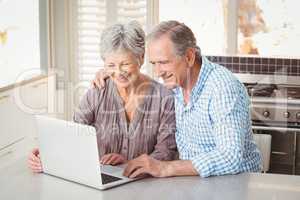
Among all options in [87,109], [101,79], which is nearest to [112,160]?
[87,109]

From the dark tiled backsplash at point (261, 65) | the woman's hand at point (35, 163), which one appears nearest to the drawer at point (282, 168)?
the dark tiled backsplash at point (261, 65)

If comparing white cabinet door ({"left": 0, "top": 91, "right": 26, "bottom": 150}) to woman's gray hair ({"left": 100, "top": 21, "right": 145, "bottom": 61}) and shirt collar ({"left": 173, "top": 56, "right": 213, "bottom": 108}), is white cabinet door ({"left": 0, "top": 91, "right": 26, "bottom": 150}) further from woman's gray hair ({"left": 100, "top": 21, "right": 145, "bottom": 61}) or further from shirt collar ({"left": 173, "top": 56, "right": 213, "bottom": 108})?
shirt collar ({"left": 173, "top": 56, "right": 213, "bottom": 108})

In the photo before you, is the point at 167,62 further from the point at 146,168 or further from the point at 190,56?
the point at 146,168

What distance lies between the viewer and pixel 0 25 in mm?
3824

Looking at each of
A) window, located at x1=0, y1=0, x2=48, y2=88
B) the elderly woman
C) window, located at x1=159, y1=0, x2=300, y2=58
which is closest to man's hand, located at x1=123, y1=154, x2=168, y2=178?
the elderly woman

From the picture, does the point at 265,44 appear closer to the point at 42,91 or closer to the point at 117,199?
the point at 42,91

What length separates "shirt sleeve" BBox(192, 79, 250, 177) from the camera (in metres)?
A: 1.73

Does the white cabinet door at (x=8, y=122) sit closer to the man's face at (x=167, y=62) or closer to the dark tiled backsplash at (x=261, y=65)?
the dark tiled backsplash at (x=261, y=65)

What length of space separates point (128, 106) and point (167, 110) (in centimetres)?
21

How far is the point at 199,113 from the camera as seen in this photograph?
74.8 inches

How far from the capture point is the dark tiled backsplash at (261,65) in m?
3.91

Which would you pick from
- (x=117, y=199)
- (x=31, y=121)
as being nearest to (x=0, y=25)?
(x=31, y=121)

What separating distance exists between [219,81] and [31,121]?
2.64 meters

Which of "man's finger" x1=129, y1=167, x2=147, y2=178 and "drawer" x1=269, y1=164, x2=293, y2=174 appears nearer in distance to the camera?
"man's finger" x1=129, y1=167, x2=147, y2=178
